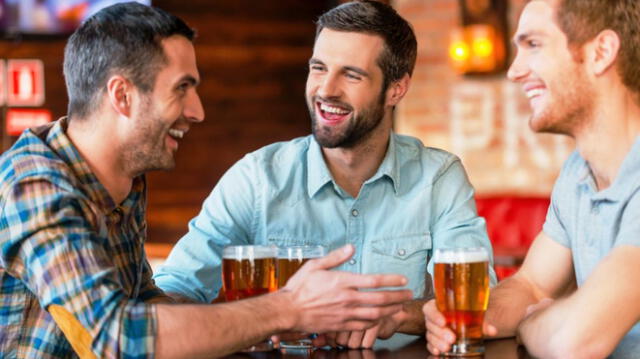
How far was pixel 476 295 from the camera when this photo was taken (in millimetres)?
1621

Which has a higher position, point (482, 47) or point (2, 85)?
point (482, 47)

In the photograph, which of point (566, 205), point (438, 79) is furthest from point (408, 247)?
point (438, 79)

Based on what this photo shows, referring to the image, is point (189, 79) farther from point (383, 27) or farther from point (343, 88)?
point (383, 27)

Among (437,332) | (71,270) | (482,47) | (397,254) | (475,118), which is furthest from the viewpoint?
(475,118)

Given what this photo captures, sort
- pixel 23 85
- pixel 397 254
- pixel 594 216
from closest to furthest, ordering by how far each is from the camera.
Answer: pixel 594 216, pixel 397 254, pixel 23 85

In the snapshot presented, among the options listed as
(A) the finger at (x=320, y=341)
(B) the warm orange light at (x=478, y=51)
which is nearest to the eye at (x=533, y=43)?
(A) the finger at (x=320, y=341)

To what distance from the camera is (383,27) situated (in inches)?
99.2

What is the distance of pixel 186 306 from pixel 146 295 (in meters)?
0.44

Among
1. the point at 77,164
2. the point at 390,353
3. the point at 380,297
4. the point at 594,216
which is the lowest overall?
the point at 390,353

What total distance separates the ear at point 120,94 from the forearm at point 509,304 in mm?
824

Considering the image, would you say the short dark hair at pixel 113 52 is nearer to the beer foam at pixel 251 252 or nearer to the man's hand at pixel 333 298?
the beer foam at pixel 251 252

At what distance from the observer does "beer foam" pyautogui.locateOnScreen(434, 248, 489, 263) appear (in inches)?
63.0

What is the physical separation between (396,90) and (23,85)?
15.8 ft

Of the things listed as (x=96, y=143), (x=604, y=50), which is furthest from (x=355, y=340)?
(x=604, y=50)
